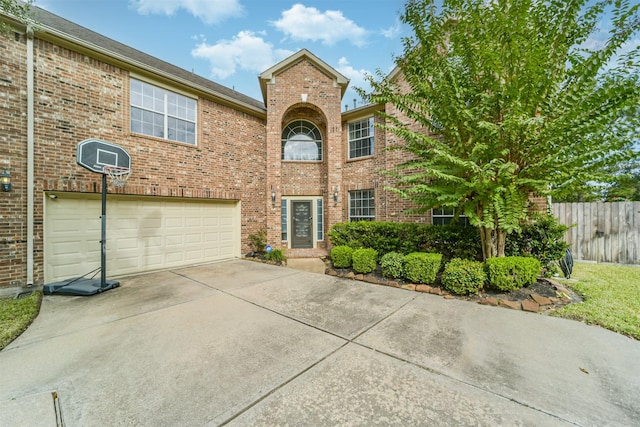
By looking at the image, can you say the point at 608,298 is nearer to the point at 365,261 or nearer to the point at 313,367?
the point at 365,261

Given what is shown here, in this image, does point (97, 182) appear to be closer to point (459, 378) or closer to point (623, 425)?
point (459, 378)

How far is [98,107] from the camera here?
19.1 ft

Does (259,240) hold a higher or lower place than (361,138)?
lower

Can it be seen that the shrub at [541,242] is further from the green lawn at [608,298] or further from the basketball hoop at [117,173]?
the basketball hoop at [117,173]

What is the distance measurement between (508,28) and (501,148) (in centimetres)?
193

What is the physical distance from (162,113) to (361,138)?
664 centimetres

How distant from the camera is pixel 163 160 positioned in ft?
22.4

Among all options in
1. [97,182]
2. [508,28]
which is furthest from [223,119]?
[508,28]

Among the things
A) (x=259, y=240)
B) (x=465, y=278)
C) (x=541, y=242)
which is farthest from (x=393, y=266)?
(x=259, y=240)

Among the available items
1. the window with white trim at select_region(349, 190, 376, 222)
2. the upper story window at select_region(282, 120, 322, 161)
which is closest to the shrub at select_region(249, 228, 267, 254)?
the upper story window at select_region(282, 120, 322, 161)

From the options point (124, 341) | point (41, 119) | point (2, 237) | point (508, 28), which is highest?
point (508, 28)

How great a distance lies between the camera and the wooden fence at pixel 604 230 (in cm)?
649

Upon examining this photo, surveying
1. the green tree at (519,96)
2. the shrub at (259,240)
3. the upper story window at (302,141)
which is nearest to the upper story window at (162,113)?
the upper story window at (302,141)

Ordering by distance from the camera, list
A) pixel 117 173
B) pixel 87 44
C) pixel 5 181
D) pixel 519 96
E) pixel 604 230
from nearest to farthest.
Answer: pixel 519 96 < pixel 5 181 < pixel 117 173 < pixel 87 44 < pixel 604 230
